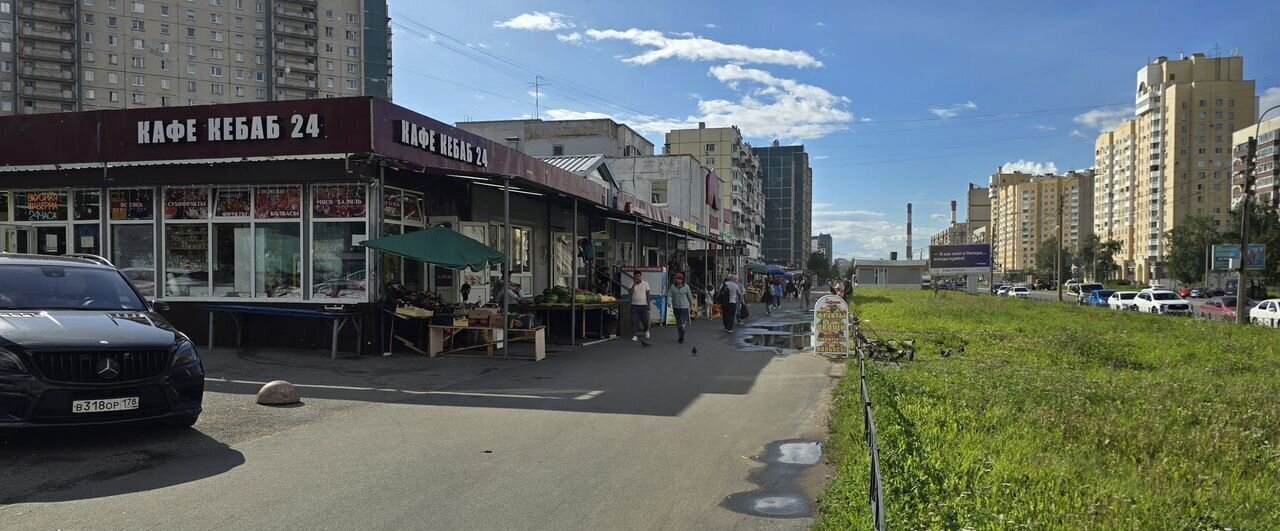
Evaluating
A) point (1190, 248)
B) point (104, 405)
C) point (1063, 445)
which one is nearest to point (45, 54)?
point (104, 405)

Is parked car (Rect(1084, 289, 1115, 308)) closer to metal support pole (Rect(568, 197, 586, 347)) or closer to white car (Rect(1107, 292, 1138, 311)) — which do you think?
white car (Rect(1107, 292, 1138, 311))

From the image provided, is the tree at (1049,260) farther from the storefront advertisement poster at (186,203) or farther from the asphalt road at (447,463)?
the asphalt road at (447,463)

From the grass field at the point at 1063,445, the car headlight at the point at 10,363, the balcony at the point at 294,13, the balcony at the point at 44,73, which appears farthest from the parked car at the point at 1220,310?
the balcony at the point at 44,73

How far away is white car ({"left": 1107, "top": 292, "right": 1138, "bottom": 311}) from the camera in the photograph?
45.7m

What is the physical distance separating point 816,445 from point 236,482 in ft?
16.4

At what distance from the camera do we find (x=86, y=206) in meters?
15.6

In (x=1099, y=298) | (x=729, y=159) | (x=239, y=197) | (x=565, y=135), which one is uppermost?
(x=729, y=159)

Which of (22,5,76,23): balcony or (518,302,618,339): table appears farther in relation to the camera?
(22,5,76,23): balcony

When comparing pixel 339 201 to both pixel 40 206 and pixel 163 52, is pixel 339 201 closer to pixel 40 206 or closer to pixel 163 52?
pixel 40 206

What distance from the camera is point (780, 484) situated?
6215mm

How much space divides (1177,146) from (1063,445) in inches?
A: 5321

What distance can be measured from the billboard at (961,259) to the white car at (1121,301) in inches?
844

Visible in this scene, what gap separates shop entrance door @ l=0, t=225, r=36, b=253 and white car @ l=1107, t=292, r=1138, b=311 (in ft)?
161

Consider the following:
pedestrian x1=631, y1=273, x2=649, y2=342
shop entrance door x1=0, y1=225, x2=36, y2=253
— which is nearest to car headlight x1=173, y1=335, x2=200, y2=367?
shop entrance door x1=0, y1=225, x2=36, y2=253
